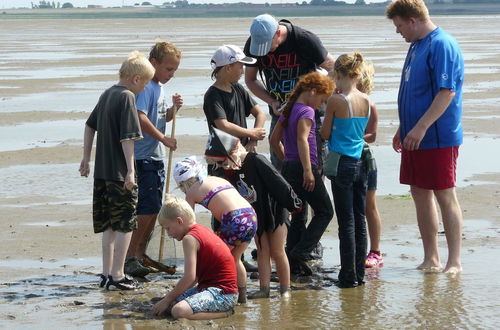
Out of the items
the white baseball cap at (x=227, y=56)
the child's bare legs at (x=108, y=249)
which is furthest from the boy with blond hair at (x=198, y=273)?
the white baseball cap at (x=227, y=56)

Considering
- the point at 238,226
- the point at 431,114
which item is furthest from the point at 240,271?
the point at 431,114

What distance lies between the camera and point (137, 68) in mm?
7059

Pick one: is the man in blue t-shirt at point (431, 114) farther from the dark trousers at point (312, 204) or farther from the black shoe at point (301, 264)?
the black shoe at point (301, 264)

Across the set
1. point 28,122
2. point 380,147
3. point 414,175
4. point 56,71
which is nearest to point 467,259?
point 414,175

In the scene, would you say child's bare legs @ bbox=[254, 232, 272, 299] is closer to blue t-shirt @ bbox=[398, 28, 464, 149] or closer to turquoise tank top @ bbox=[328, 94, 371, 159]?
turquoise tank top @ bbox=[328, 94, 371, 159]

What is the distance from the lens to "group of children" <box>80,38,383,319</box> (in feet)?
22.0

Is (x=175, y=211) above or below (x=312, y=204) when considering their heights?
above

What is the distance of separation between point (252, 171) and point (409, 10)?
66.1 inches

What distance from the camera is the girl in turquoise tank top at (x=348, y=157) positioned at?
7.16m

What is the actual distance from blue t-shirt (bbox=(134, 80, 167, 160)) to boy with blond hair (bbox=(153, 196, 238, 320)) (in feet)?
4.21

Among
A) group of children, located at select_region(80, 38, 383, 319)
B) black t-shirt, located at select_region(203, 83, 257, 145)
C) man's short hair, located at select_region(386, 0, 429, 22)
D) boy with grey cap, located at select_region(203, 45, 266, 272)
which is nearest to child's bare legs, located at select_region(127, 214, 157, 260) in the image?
group of children, located at select_region(80, 38, 383, 319)

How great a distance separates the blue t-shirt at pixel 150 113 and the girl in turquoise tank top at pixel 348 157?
4.18 ft

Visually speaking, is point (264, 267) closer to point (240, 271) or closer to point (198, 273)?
point (240, 271)

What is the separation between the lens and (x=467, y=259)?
7.88 meters
